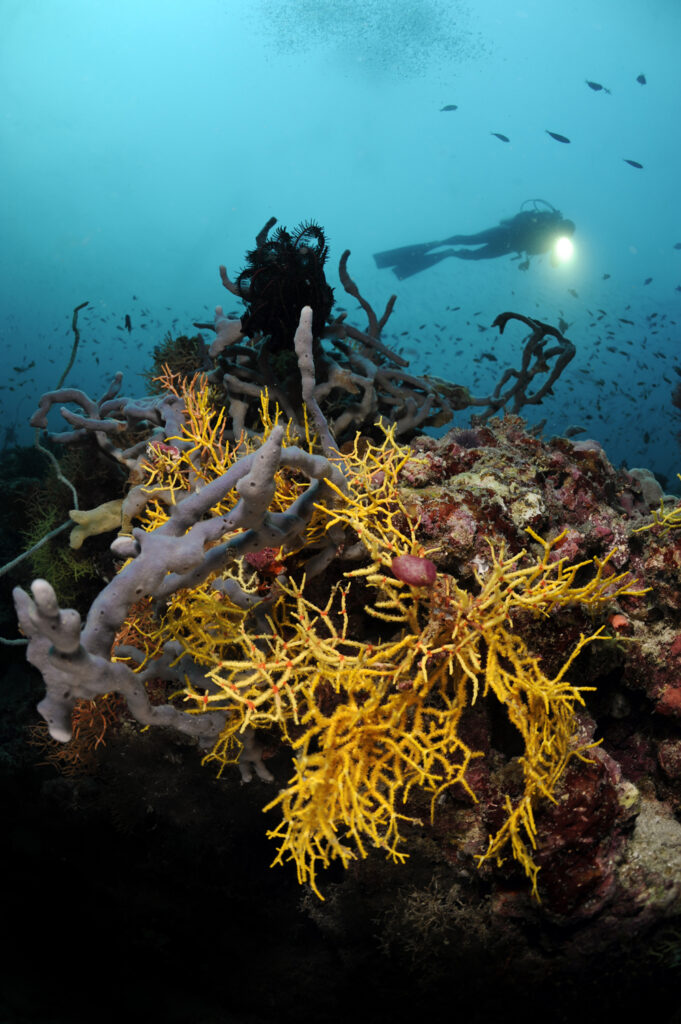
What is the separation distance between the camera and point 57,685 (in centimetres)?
168

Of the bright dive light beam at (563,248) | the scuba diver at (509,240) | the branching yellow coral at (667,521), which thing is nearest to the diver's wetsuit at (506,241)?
the scuba diver at (509,240)

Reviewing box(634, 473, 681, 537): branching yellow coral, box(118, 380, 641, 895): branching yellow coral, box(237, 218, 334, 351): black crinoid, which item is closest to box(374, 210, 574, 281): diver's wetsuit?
box(237, 218, 334, 351): black crinoid

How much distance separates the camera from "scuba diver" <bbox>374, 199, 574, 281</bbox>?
858 inches

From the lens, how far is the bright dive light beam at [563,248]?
21469 millimetres

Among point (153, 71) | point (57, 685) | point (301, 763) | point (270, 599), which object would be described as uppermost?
point (153, 71)

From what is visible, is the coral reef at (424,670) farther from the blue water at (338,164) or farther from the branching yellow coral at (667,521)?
the blue water at (338,164)

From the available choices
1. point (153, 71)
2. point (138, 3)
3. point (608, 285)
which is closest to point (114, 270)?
point (153, 71)

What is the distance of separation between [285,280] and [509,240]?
23584 millimetres

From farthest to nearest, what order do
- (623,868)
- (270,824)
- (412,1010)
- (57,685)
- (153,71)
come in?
(153,71), (270,824), (412,1010), (623,868), (57,685)

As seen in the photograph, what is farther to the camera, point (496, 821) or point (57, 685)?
point (496, 821)

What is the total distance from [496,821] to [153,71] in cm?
13782

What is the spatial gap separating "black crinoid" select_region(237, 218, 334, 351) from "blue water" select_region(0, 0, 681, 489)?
75.8 m

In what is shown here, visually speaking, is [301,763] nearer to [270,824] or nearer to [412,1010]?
[270,824]

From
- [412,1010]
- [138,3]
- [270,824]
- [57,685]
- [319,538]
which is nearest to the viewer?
[57,685]
